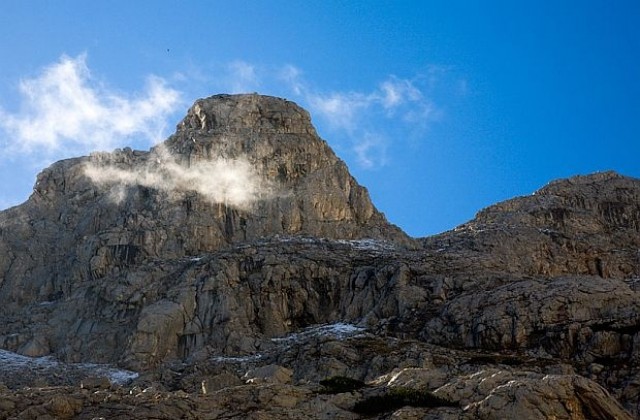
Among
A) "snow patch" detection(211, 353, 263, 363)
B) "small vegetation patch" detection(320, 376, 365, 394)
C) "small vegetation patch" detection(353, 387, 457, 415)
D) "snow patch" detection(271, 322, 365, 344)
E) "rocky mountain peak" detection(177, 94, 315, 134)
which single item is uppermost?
"rocky mountain peak" detection(177, 94, 315, 134)

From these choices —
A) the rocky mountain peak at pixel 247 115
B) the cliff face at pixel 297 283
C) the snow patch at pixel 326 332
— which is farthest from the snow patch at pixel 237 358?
the rocky mountain peak at pixel 247 115

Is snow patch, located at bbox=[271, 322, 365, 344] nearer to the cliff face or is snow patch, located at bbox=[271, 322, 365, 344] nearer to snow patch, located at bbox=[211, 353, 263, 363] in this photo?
the cliff face

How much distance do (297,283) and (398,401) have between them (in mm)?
60407

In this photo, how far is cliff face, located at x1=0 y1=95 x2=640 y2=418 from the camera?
172 feet

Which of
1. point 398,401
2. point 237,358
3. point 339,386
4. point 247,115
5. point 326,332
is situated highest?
point 247,115

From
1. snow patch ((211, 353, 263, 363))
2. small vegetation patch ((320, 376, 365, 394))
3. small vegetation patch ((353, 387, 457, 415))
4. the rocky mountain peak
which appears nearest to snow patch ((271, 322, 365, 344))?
snow patch ((211, 353, 263, 363))

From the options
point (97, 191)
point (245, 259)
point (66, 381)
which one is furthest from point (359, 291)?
point (97, 191)

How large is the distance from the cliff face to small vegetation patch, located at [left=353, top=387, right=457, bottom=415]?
0.24 metres

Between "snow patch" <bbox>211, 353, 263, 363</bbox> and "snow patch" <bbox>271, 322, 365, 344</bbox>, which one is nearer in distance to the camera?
"snow patch" <bbox>211, 353, 263, 363</bbox>

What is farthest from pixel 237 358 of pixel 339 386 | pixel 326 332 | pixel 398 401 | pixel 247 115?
pixel 247 115

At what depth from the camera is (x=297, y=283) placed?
93.1 meters

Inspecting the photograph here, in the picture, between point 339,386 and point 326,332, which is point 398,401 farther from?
point 326,332

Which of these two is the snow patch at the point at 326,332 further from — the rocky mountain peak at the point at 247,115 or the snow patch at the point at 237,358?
the rocky mountain peak at the point at 247,115

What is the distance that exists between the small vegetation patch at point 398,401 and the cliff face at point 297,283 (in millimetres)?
242
